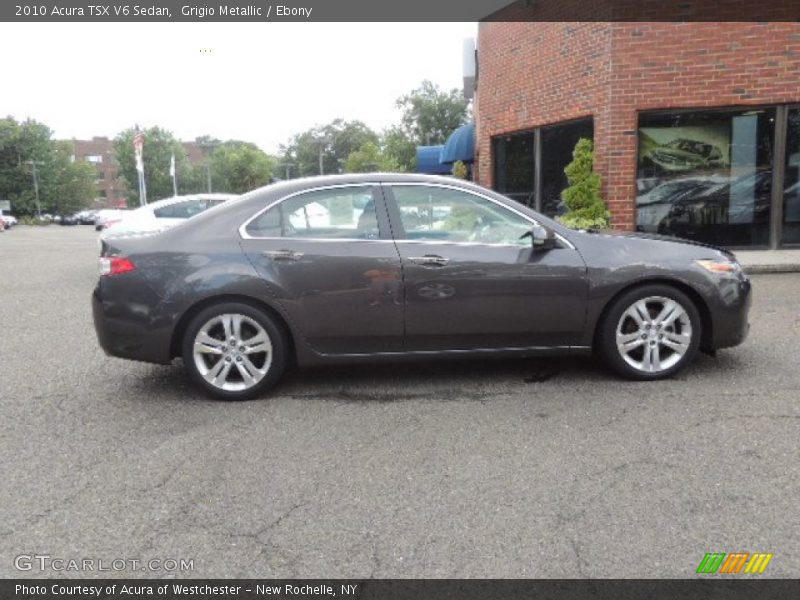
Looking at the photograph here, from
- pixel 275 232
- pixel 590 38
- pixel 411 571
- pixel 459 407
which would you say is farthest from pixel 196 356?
pixel 590 38

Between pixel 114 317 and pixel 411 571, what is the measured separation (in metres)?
2.98

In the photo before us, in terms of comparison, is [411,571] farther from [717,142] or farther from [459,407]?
[717,142]

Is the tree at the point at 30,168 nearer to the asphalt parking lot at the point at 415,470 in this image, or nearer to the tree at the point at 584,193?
the tree at the point at 584,193

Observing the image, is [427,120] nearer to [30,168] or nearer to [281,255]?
[30,168]

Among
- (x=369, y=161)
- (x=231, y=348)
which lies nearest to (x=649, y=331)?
(x=231, y=348)

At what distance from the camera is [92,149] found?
116m

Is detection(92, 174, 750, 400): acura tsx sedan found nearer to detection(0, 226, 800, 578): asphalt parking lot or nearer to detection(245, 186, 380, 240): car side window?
detection(245, 186, 380, 240): car side window

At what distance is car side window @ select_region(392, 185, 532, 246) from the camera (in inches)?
185

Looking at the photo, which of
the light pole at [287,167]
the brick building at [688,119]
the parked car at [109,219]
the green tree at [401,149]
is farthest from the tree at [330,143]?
the brick building at [688,119]

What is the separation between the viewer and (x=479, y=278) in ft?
15.1

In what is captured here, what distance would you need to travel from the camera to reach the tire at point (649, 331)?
15.5 feet

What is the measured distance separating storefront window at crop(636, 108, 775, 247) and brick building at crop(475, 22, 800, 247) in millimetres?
17

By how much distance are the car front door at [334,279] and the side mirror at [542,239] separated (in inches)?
38.5

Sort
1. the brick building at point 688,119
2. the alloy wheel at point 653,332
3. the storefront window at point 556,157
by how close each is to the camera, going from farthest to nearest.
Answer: the storefront window at point 556,157
the brick building at point 688,119
the alloy wheel at point 653,332
